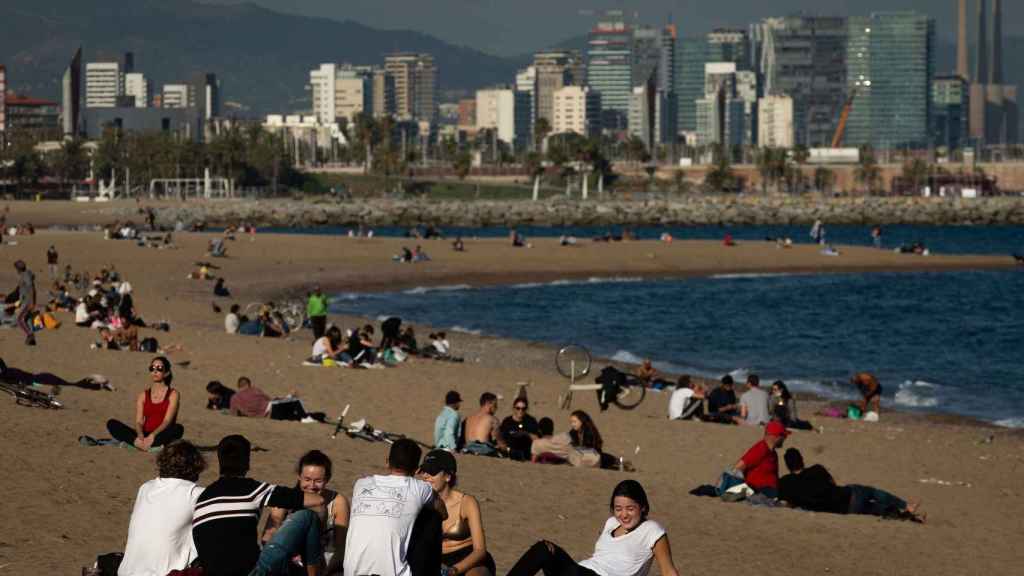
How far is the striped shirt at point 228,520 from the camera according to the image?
24.3 feet

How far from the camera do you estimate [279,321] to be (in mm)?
26984

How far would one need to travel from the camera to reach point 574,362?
22062 millimetres

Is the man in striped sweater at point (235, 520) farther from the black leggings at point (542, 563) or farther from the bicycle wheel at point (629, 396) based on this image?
the bicycle wheel at point (629, 396)

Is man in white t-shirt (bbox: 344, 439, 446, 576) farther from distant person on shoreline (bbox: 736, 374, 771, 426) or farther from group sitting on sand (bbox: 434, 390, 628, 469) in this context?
distant person on shoreline (bbox: 736, 374, 771, 426)

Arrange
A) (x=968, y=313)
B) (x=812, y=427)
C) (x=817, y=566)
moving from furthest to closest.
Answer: (x=968, y=313) → (x=812, y=427) → (x=817, y=566)

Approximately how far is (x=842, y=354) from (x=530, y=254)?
971 inches

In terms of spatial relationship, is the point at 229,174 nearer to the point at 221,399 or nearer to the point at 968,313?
the point at 968,313

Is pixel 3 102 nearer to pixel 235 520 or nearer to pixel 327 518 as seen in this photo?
pixel 327 518

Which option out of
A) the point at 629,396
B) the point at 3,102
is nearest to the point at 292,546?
the point at 629,396

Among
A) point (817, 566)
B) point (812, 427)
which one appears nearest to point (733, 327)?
point (812, 427)

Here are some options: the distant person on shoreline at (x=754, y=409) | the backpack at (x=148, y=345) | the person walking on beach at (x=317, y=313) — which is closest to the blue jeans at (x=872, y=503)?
the distant person on shoreline at (x=754, y=409)

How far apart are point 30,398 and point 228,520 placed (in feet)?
24.1

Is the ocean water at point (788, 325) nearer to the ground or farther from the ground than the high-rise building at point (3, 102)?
nearer to the ground

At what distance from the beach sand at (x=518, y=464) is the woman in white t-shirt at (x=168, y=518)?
1554 millimetres
